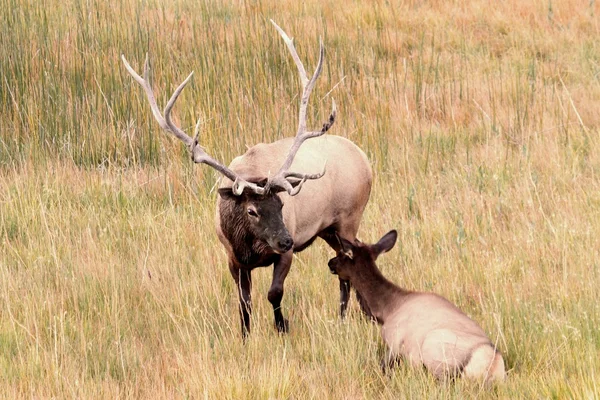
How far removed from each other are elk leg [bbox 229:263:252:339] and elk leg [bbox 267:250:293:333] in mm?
170

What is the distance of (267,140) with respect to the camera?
7.60 m

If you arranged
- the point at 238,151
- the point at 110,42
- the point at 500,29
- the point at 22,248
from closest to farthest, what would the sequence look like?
the point at 22,248 < the point at 238,151 < the point at 110,42 < the point at 500,29

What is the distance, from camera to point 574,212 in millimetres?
6109

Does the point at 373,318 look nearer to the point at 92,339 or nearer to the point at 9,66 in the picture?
the point at 92,339

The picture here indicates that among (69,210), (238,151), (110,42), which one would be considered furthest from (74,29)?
(69,210)

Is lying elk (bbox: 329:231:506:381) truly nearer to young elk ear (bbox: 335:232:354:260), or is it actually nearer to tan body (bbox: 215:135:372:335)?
young elk ear (bbox: 335:232:354:260)

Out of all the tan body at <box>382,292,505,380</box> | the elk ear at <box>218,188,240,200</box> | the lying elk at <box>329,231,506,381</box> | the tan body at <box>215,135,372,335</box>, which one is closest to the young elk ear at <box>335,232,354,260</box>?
the lying elk at <box>329,231,506,381</box>

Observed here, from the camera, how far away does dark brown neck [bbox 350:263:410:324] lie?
4.76 m

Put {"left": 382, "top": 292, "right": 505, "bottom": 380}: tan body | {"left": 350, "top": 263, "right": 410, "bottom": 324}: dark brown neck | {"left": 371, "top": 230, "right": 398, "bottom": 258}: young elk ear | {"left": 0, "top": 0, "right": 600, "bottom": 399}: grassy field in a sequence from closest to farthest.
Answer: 1. {"left": 382, "top": 292, "right": 505, "bottom": 380}: tan body
2. {"left": 0, "top": 0, "right": 600, "bottom": 399}: grassy field
3. {"left": 350, "top": 263, "right": 410, "bottom": 324}: dark brown neck
4. {"left": 371, "top": 230, "right": 398, "bottom": 258}: young elk ear

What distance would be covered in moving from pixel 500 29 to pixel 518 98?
273 centimetres

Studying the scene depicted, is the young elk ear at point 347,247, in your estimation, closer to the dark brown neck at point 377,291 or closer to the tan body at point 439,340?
the dark brown neck at point 377,291

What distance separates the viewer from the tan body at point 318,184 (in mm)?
5207

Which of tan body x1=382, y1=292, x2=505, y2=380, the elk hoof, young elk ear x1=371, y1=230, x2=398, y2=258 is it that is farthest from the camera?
young elk ear x1=371, y1=230, x2=398, y2=258

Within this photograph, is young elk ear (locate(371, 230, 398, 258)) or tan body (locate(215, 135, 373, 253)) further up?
tan body (locate(215, 135, 373, 253))
